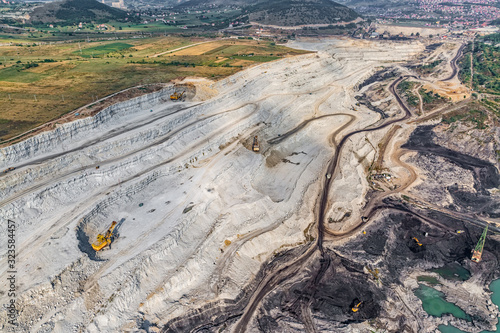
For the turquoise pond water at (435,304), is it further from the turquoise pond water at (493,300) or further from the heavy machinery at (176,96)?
the heavy machinery at (176,96)

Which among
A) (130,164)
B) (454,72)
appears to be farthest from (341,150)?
(454,72)

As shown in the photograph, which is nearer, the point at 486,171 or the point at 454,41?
the point at 486,171

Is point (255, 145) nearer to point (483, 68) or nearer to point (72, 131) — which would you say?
point (72, 131)

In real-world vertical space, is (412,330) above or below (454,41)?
below

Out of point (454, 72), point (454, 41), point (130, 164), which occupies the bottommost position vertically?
point (130, 164)

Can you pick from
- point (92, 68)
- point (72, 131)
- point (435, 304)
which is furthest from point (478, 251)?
point (92, 68)

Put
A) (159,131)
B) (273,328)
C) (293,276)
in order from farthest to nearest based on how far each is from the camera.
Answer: (159,131) → (293,276) → (273,328)

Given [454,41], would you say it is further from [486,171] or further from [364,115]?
[486,171]

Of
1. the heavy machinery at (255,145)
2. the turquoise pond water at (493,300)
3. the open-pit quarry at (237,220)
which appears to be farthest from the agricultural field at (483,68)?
the heavy machinery at (255,145)

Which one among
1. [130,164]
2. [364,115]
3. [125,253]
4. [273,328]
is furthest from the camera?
[364,115]
